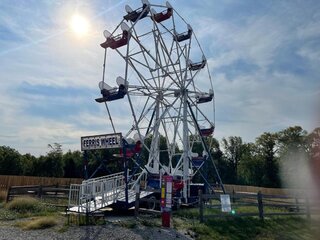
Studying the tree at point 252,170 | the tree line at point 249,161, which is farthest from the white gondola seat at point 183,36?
the tree at point 252,170

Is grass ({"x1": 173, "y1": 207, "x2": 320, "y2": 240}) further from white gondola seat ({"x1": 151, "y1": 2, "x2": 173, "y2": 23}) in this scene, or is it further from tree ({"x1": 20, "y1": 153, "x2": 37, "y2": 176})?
tree ({"x1": 20, "y1": 153, "x2": 37, "y2": 176})

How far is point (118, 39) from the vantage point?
16.5 meters

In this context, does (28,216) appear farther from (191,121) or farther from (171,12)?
(171,12)

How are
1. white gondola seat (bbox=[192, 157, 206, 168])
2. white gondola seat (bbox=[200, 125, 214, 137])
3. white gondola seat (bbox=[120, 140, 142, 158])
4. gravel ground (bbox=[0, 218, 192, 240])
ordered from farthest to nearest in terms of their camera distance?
1. white gondola seat (bbox=[200, 125, 214, 137])
2. white gondola seat (bbox=[192, 157, 206, 168])
3. white gondola seat (bbox=[120, 140, 142, 158])
4. gravel ground (bbox=[0, 218, 192, 240])

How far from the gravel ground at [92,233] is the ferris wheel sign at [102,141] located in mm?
3465

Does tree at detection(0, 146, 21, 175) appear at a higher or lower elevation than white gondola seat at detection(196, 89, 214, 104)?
lower

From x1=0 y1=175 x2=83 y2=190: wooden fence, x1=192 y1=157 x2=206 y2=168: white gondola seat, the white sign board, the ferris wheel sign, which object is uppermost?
the ferris wheel sign

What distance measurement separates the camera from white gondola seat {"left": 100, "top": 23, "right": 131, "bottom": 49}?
53.6ft

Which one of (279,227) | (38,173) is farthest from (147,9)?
(38,173)

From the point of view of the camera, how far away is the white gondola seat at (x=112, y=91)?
15.5m

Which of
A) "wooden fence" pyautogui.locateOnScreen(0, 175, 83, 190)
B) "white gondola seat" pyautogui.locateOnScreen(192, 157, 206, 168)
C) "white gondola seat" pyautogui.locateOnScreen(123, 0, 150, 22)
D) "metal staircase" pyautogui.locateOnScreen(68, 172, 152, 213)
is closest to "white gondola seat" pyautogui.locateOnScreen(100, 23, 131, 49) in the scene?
"white gondola seat" pyautogui.locateOnScreen(123, 0, 150, 22)

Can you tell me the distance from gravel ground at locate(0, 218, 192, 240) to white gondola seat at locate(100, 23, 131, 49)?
31.4 feet

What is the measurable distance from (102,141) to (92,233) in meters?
4.36

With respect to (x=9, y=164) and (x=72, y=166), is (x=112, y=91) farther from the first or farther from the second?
(x=72, y=166)
